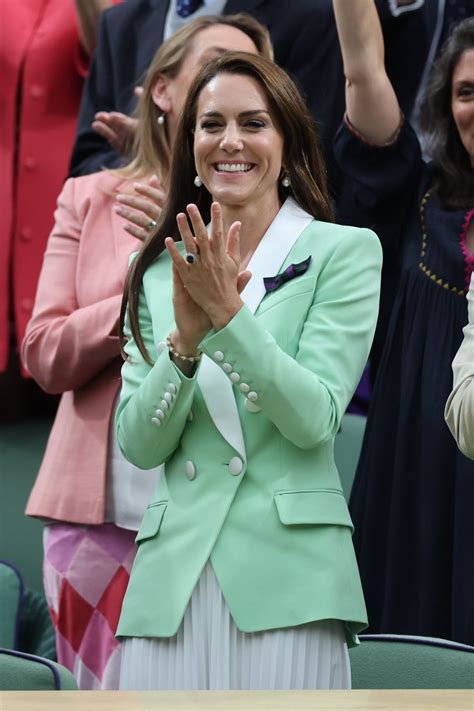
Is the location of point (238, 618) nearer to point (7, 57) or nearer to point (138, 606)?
point (138, 606)

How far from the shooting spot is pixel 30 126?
4000 mm

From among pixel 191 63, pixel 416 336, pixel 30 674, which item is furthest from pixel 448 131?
pixel 30 674

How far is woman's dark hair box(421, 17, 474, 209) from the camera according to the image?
10.0 ft

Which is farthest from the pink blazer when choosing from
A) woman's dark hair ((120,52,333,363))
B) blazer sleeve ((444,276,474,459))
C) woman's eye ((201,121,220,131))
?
blazer sleeve ((444,276,474,459))

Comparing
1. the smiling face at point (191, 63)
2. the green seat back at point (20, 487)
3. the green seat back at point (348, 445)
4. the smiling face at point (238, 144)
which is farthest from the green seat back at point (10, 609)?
the smiling face at point (238, 144)

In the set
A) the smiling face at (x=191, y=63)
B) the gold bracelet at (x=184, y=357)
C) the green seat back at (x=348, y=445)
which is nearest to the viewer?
the gold bracelet at (x=184, y=357)

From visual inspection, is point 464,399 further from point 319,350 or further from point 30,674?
point 30,674

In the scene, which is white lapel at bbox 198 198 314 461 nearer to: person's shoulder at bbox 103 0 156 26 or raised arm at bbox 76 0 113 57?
person's shoulder at bbox 103 0 156 26

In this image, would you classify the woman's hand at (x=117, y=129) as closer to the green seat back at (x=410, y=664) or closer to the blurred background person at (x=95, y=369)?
the blurred background person at (x=95, y=369)

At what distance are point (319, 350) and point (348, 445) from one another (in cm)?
173

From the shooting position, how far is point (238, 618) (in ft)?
6.92

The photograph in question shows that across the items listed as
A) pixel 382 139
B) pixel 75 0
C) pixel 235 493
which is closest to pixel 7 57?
pixel 75 0

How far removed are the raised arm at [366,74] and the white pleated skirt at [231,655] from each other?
51.5 inches

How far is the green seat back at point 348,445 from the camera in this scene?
3891 millimetres
